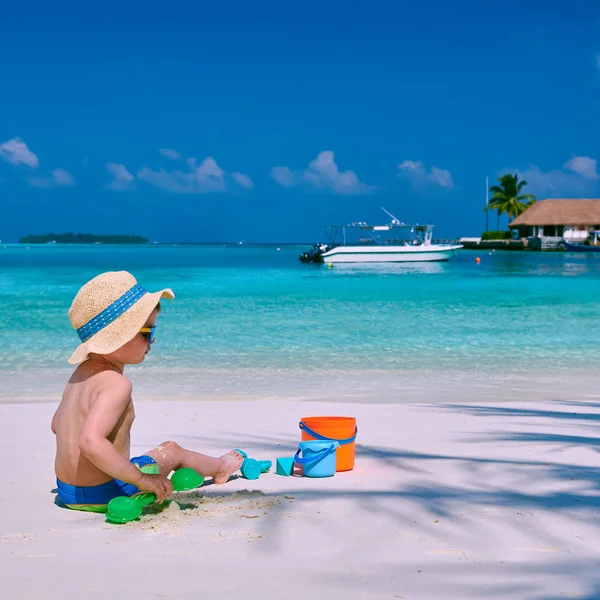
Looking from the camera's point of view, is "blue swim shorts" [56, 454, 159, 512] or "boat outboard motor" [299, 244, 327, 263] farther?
"boat outboard motor" [299, 244, 327, 263]

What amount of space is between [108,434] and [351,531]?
3.87 feet

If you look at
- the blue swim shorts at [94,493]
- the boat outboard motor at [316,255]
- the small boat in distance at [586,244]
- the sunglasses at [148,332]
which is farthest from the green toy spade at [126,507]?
the small boat in distance at [586,244]

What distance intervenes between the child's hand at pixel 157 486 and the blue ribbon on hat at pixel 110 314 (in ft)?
2.35

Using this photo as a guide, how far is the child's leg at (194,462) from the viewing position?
420cm

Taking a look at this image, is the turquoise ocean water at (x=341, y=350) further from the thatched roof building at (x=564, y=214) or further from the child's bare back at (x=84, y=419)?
the thatched roof building at (x=564, y=214)

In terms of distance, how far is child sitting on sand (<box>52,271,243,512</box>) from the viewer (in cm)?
356

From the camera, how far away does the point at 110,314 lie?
3.70m

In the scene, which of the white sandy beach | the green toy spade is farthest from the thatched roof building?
the green toy spade

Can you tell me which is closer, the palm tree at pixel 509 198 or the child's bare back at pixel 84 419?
the child's bare back at pixel 84 419

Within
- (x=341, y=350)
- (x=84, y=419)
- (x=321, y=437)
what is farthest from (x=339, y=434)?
(x=341, y=350)

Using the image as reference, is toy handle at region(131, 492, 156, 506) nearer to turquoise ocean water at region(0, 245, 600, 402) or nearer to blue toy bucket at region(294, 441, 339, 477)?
blue toy bucket at region(294, 441, 339, 477)

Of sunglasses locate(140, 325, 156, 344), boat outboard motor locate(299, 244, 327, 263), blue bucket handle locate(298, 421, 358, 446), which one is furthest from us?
boat outboard motor locate(299, 244, 327, 263)

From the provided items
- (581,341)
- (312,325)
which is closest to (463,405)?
(581,341)

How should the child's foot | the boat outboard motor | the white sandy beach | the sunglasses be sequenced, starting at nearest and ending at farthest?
1. the white sandy beach
2. the sunglasses
3. the child's foot
4. the boat outboard motor
